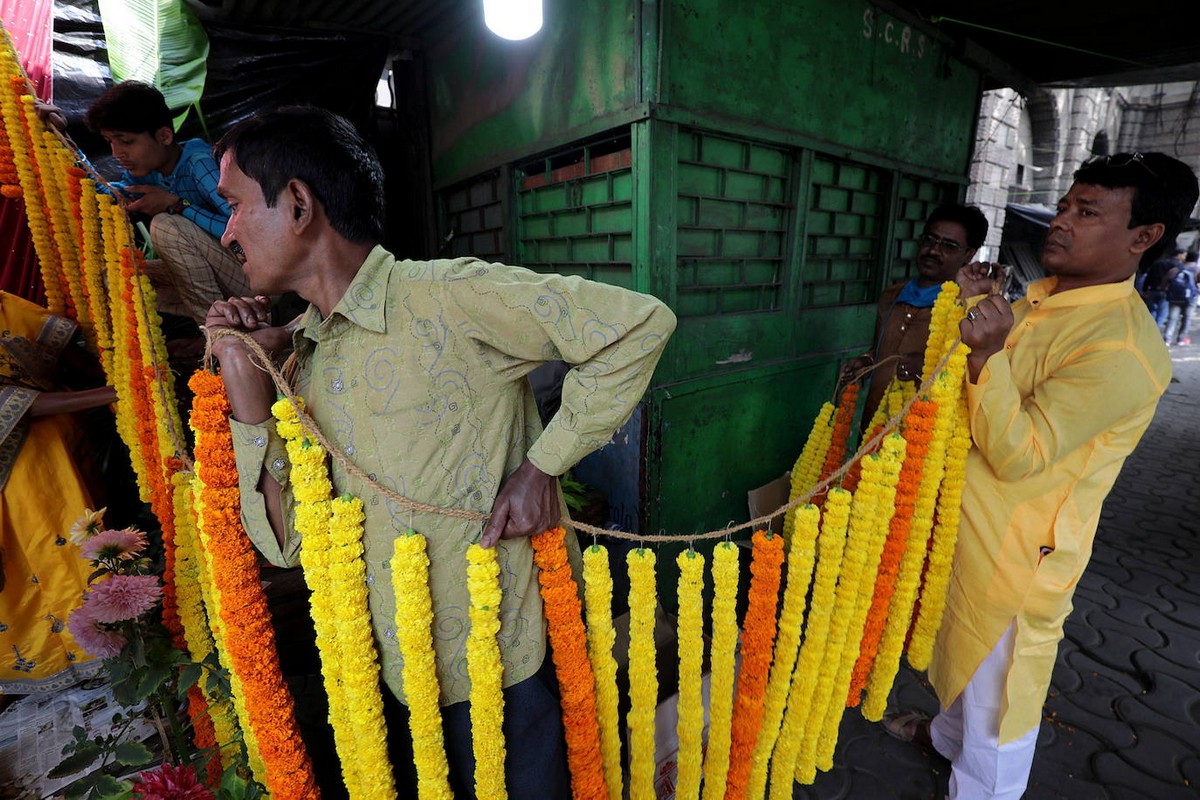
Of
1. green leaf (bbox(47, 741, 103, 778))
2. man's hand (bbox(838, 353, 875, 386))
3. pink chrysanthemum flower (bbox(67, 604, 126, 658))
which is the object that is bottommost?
green leaf (bbox(47, 741, 103, 778))

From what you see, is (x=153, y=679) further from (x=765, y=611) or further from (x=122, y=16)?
(x=122, y=16)

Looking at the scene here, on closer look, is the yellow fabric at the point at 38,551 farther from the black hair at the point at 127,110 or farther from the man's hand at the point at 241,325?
the man's hand at the point at 241,325

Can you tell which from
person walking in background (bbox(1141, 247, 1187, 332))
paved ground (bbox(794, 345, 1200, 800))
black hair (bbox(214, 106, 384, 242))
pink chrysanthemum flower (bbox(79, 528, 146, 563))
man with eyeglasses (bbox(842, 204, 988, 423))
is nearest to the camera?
black hair (bbox(214, 106, 384, 242))

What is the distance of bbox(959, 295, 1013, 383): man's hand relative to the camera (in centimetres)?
153

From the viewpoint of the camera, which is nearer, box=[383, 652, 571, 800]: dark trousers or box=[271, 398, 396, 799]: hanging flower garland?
box=[271, 398, 396, 799]: hanging flower garland

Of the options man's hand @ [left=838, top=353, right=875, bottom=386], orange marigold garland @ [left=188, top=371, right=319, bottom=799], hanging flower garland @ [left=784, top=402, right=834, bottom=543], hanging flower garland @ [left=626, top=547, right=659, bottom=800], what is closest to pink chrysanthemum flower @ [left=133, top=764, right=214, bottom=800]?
orange marigold garland @ [left=188, top=371, right=319, bottom=799]

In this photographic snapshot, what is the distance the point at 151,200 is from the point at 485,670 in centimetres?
238

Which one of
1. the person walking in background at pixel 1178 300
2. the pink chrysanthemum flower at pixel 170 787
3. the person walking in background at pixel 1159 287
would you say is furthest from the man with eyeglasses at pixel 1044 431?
the person walking in background at pixel 1178 300

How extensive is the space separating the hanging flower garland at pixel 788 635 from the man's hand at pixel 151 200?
277 cm

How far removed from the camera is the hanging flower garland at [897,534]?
1711 mm

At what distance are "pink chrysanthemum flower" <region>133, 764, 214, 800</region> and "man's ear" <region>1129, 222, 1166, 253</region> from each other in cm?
305

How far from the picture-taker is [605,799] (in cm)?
164

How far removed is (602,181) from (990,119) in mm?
9141

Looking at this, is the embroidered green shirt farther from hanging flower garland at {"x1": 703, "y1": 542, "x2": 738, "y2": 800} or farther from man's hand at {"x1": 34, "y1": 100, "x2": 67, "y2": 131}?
man's hand at {"x1": 34, "y1": 100, "x2": 67, "y2": 131}
